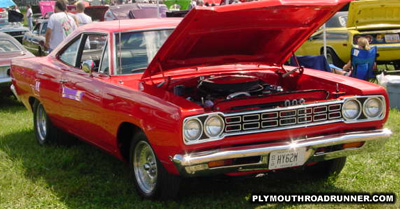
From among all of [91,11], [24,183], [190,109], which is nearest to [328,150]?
[190,109]

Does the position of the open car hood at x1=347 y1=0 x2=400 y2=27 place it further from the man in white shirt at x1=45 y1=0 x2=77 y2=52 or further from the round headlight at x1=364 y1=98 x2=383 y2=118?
the round headlight at x1=364 y1=98 x2=383 y2=118

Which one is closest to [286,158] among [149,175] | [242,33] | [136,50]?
[149,175]

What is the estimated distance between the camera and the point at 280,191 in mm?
4844

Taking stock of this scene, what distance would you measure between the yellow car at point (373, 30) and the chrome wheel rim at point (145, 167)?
7989mm

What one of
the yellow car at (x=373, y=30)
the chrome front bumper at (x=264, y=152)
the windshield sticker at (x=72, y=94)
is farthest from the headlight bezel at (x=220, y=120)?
the yellow car at (x=373, y=30)

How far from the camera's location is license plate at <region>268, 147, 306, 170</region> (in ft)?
13.5

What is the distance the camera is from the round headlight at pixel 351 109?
4441 millimetres

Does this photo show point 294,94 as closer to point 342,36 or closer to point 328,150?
point 328,150

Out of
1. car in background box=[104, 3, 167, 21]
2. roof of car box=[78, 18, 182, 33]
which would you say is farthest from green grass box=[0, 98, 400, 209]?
car in background box=[104, 3, 167, 21]

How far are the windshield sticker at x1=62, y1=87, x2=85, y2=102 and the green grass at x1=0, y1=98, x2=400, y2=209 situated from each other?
0.70 m

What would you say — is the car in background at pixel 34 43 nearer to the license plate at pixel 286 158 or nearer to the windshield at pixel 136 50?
the windshield at pixel 136 50

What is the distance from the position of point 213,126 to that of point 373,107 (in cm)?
144

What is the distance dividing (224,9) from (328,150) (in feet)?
4.56

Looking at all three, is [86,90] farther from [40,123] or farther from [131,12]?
[131,12]
